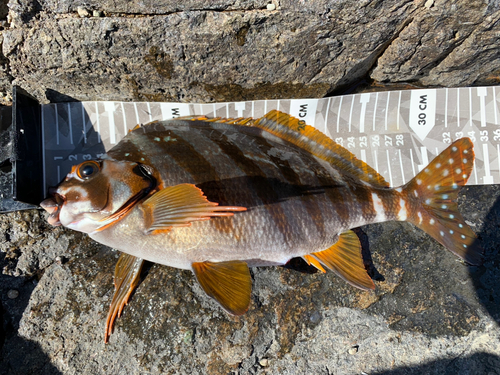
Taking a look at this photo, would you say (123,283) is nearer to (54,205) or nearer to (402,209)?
(54,205)

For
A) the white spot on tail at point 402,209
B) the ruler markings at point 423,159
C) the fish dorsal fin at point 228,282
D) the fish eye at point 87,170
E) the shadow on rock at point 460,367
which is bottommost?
the shadow on rock at point 460,367

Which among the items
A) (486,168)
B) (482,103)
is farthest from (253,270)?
(482,103)

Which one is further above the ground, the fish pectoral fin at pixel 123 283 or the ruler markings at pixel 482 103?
the ruler markings at pixel 482 103

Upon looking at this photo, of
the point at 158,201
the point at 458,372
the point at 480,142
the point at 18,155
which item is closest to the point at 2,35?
the point at 18,155

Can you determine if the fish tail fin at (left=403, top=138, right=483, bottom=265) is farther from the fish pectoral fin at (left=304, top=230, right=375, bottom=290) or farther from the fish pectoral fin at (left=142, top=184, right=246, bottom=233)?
the fish pectoral fin at (left=142, top=184, right=246, bottom=233)

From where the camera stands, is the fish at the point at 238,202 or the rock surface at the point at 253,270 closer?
the fish at the point at 238,202

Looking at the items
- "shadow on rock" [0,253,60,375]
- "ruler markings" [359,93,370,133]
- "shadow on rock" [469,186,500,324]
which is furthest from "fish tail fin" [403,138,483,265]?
"shadow on rock" [0,253,60,375]

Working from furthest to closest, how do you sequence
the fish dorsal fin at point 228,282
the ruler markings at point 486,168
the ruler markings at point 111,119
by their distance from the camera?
the ruler markings at point 486,168, the ruler markings at point 111,119, the fish dorsal fin at point 228,282

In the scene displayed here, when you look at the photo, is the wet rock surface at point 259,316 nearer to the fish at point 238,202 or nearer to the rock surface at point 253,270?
the rock surface at point 253,270

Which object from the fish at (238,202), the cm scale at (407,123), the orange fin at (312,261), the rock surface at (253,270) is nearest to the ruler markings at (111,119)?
the rock surface at (253,270)
